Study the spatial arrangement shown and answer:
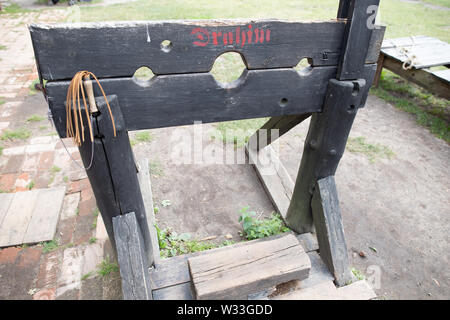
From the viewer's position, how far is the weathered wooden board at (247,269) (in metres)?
1.68

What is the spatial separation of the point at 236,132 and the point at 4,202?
2.61 metres

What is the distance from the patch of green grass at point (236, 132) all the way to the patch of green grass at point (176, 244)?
1.55m

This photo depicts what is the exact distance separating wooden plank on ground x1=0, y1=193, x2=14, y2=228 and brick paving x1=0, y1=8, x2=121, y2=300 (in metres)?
0.11

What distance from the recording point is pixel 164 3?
1048 centimetres

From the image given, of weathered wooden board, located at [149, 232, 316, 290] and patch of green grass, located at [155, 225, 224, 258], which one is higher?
weathered wooden board, located at [149, 232, 316, 290]

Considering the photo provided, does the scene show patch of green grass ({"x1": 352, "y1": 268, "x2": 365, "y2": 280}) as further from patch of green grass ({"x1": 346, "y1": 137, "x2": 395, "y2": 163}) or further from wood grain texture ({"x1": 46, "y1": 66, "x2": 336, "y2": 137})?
patch of green grass ({"x1": 346, "y1": 137, "x2": 395, "y2": 163})

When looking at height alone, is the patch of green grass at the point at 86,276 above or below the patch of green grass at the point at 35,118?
below

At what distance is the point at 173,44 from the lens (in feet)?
4.34

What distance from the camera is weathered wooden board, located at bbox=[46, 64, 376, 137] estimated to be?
4.52 feet

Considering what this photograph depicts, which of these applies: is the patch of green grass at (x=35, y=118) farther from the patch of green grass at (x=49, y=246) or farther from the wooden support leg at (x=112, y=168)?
the wooden support leg at (x=112, y=168)

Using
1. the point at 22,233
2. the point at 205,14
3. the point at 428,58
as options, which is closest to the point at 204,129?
the point at 22,233

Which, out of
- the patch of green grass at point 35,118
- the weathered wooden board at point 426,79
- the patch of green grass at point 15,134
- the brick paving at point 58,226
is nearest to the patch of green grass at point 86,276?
the brick paving at point 58,226

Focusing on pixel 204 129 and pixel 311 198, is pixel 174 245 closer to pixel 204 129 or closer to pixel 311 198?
pixel 311 198

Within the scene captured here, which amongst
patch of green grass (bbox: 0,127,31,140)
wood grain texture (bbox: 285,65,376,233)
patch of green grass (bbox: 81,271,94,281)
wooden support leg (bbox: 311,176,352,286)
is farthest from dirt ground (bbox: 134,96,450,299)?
patch of green grass (bbox: 0,127,31,140)
